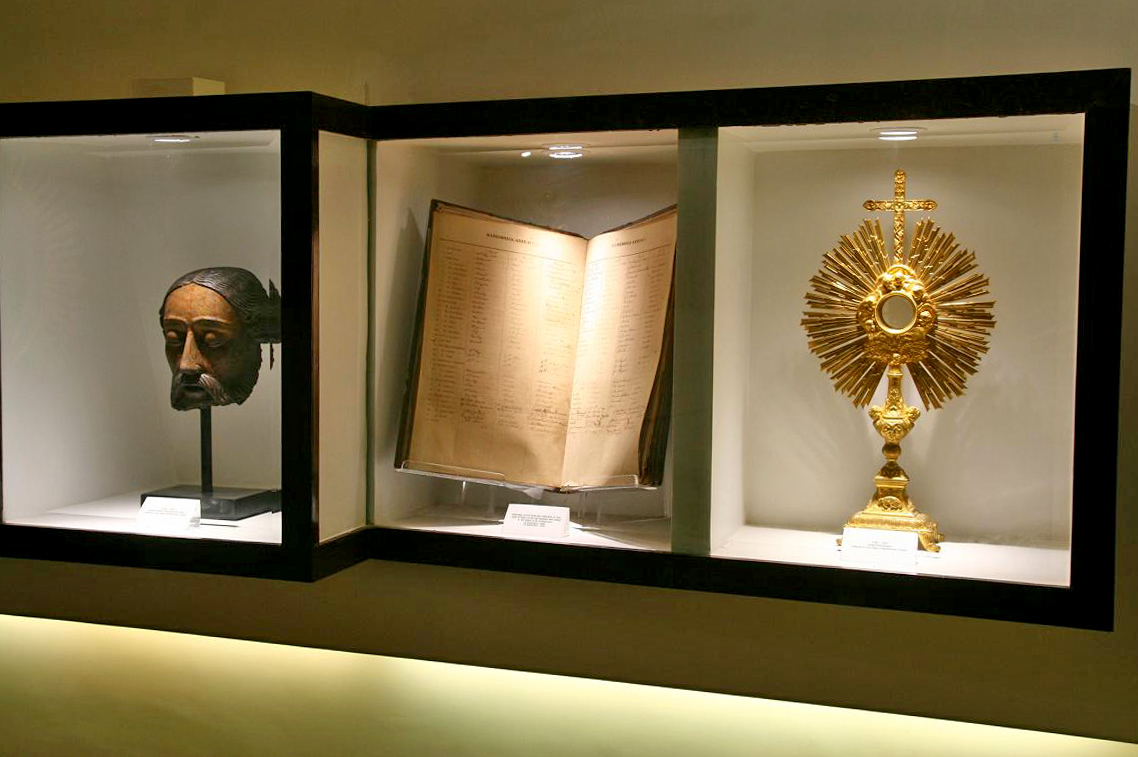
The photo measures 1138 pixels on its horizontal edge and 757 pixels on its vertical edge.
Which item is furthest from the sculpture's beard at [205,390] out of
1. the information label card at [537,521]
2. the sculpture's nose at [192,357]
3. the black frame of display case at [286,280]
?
the information label card at [537,521]

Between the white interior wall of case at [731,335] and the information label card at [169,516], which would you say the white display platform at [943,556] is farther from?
the information label card at [169,516]

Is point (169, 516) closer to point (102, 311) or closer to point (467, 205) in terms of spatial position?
point (102, 311)

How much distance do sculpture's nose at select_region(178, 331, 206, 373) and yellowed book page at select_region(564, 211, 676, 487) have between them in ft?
1.99

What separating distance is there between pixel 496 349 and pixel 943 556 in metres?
0.77

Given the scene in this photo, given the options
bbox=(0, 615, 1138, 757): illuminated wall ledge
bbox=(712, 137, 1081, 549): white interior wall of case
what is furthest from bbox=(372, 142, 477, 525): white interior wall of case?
bbox=(712, 137, 1081, 549): white interior wall of case

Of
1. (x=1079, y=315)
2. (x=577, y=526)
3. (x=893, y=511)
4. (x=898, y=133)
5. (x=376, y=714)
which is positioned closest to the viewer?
(x=1079, y=315)

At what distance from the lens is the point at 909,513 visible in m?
1.86

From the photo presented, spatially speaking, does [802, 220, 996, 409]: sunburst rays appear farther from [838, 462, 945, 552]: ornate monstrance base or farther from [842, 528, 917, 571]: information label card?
[842, 528, 917, 571]: information label card

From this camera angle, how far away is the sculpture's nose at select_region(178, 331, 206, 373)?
195 cm

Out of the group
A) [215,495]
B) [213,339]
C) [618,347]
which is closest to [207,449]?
[215,495]

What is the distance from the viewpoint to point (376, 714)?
2182 millimetres

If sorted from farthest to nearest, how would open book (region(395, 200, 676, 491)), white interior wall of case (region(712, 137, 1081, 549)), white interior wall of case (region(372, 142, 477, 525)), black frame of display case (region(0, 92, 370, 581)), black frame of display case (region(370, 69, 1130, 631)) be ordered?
1. white interior wall of case (region(372, 142, 477, 525))
2. open book (region(395, 200, 676, 491))
3. black frame of display case (region(0, 92, 370, 581))
4. white interior wall of case (region(712, 137, 1081, 549))
5. black frame of display case (region(370, 69, 1130, 631))

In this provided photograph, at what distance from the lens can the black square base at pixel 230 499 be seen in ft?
6.17

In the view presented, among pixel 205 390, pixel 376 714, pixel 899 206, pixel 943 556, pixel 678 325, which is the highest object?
pixel 899 206
